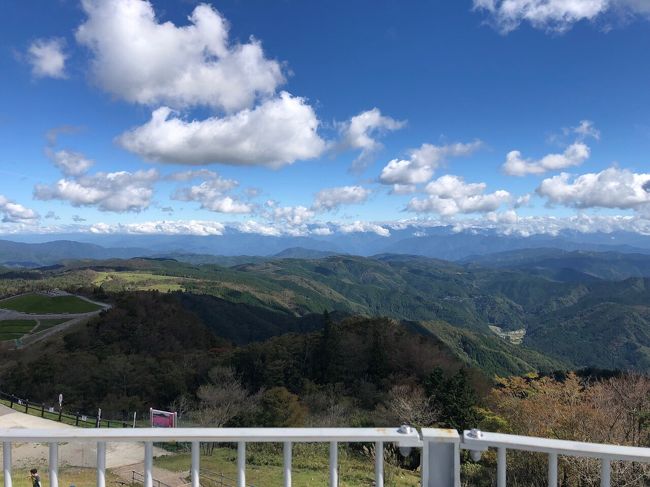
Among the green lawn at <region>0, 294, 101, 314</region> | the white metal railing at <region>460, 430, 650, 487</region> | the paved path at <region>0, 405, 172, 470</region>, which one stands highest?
the white metal railing at <region>460, 430, 650, 487</region>

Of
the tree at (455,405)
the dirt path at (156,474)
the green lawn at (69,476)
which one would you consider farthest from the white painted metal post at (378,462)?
the tree at (455,405)

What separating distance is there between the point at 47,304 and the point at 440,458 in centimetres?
10155

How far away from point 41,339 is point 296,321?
8077 centimetres

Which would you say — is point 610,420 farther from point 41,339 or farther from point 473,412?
point 41,339

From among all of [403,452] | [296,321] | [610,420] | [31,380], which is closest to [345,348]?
[31,380]

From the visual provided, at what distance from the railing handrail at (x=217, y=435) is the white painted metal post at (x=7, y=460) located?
77 millimetres

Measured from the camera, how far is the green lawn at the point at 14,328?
64812 millimetres

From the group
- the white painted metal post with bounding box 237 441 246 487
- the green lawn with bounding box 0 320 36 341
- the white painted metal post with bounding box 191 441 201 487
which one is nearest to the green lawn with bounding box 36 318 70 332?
the green lawn with bounding box 0 320 36 341

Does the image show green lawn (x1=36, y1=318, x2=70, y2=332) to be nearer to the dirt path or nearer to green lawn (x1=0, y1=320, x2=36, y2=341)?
green lawn (x1=0, y1=320, x2=36, y2=341)

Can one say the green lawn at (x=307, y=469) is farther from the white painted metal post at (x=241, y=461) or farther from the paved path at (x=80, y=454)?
the white painted metal post at (x=241, y=461)

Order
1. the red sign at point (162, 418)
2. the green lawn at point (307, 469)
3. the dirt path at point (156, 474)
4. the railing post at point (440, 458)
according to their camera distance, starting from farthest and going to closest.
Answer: the red sign at point (162, 418) < the dirt path at point (156, 474) < the green lawn at point (307, 469) < the railing post at point (440, 458)

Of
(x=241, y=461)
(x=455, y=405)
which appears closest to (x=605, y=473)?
(x=241, y=461)

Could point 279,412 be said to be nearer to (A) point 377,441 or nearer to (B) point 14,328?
(A) point 377,441

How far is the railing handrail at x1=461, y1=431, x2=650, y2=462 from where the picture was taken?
117 inches
